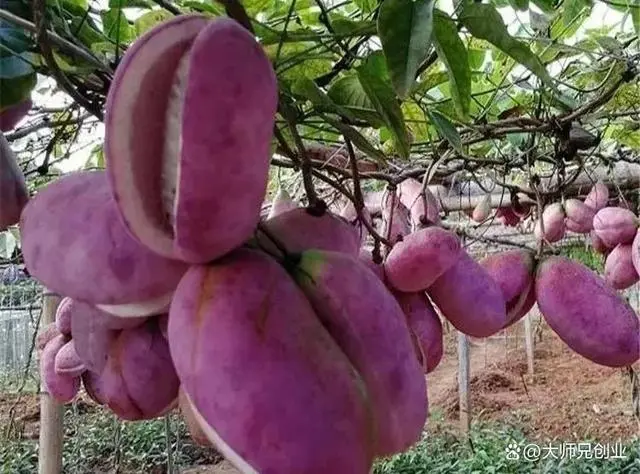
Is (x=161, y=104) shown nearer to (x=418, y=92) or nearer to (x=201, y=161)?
(x=201, y=161)

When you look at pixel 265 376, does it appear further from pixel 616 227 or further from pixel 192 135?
pixel 616 227

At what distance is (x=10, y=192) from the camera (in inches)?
11.5

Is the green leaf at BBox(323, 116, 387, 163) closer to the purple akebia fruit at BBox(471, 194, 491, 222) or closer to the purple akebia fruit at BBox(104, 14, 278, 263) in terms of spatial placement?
the purple akebia fruit at BBox(104, 14, 278, 263)

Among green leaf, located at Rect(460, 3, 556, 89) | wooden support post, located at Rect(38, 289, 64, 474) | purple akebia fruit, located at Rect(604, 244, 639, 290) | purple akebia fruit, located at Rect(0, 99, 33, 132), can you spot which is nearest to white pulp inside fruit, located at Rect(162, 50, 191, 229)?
purple akebia fruit, located at Rect(0, 99, 33, 132)

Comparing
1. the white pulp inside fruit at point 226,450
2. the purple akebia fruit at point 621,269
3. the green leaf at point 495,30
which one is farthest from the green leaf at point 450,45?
the purple akebia fruit at point 621,269

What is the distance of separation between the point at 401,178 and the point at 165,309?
545 mm

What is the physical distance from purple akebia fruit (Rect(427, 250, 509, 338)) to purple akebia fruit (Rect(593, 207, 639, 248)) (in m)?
0.55

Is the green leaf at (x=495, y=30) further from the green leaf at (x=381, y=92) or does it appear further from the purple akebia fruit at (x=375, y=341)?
the purple akebia fruit at (x=375, y=341)

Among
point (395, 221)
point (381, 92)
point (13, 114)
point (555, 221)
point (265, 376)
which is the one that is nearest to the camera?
point (265, 376)

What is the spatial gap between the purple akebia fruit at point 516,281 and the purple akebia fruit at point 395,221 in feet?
0.33

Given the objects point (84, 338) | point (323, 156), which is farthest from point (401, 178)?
point (84, 338)

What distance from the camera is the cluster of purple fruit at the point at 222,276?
207mm

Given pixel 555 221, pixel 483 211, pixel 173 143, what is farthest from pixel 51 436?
pixel 173 143

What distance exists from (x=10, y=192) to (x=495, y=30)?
0.26m
